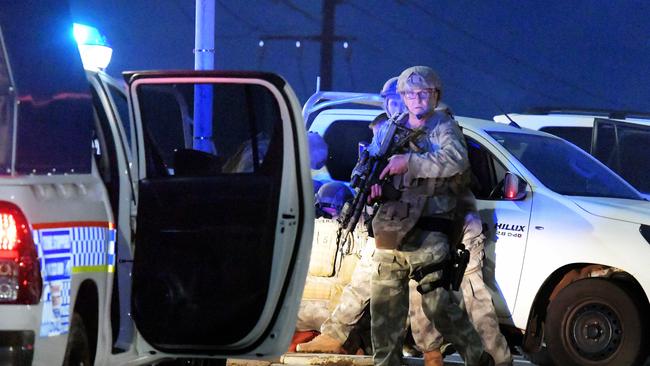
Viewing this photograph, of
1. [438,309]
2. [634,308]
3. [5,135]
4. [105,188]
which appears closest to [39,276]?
[5,135]

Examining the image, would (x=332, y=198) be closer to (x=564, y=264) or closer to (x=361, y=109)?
(x=361, y=109)

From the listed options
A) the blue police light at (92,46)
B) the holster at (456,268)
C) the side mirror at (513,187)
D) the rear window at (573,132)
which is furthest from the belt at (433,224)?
the rear window at (573,132)

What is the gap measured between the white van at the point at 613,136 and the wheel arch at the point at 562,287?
124cm

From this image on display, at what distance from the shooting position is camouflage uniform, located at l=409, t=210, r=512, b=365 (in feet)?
24.4

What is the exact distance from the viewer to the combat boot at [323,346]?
25.9ft

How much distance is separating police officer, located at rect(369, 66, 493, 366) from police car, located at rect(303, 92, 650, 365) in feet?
3.78

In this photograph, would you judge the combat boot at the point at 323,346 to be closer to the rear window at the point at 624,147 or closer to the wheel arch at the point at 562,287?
the wheel arch at the point at 562,287

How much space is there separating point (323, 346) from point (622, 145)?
159 inches

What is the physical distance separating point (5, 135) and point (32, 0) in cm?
56

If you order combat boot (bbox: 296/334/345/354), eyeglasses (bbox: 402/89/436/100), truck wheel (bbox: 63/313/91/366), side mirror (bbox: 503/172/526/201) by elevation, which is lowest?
combat boot (bbox: 296/334/345/354)

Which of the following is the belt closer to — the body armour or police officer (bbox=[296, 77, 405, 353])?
the body armour

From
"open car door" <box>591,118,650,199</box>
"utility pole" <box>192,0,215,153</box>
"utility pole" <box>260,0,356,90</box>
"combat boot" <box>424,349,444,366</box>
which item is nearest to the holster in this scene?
"combat boot" <box>424,349,444,366</box>

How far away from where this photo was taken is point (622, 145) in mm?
10617

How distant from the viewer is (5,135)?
422cm
